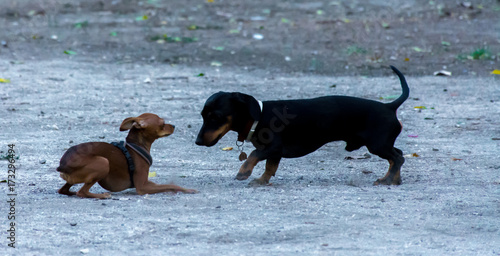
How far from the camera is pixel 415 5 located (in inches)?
669

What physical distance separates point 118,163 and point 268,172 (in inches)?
43.6

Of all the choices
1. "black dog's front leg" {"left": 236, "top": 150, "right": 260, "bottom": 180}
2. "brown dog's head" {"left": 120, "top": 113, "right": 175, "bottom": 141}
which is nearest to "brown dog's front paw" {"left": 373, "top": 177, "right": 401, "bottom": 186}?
"black dog's front leg" {"left": 236, "top": 150, "right": 260, "bottom": 180}

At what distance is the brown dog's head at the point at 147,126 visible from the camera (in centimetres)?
543

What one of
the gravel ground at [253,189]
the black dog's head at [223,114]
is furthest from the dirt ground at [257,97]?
the black dog's head at [223,114]

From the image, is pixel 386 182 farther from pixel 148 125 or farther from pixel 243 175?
pixel 148 125

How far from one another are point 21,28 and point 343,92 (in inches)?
282

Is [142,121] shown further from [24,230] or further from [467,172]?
[467,172]

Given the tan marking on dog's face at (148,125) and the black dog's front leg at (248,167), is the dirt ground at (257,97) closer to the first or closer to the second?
the black dog's front leg at (248,167)

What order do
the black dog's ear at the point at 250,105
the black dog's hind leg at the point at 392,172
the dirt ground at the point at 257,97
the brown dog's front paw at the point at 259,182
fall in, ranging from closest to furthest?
the dirt ground at the point at 257,97 → the black dog's ear at the point at 250,105 → the brown dog's front paw at the point at 259,182 → the black dog's hind leg at the point at 392,172

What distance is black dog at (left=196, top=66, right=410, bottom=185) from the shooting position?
5.61 m

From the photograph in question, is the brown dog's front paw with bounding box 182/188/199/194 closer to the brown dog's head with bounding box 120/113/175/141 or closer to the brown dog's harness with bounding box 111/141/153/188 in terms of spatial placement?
the brown dog's harness with bounding box 111/141/153/188

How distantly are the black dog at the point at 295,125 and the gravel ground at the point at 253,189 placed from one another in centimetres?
23

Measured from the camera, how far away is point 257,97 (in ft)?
32.4

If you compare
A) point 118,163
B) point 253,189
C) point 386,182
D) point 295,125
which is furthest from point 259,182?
point 118,163
